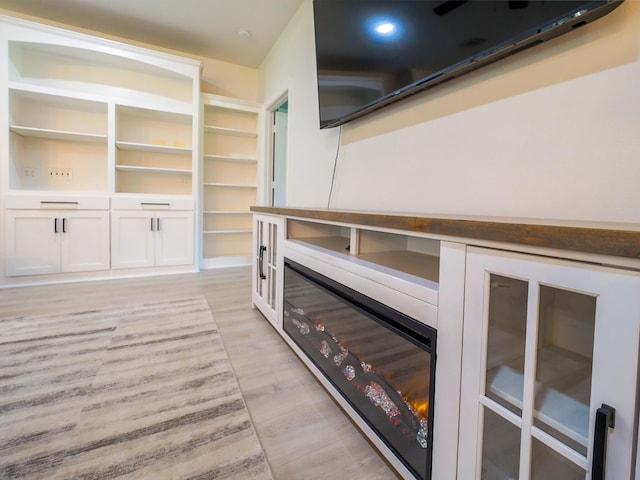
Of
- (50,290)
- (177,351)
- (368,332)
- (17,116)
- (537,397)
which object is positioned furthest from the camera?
(17,116)

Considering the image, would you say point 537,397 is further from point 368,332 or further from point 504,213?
point 504,213

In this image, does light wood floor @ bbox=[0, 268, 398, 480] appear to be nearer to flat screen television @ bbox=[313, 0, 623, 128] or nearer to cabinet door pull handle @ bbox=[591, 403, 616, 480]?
cabinet door pull handle @ bbox=[591, 403, 616, 480]

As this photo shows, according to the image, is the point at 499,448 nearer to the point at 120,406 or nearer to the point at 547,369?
the point at 547,369

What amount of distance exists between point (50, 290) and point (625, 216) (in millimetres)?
3756

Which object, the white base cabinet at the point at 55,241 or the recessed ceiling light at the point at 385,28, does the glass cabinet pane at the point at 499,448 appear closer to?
the recessed ceiling light at the point at 385,28

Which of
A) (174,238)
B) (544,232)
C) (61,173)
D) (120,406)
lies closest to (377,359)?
(544,232)

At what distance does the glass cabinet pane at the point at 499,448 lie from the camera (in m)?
0.58

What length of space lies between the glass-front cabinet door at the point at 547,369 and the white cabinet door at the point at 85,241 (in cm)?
348

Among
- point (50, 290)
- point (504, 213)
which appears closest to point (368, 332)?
point (504, 213)

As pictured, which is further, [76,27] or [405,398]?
[76,27]

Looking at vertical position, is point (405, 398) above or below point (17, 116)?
below

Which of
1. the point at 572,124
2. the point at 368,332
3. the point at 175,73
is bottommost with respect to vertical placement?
the point at 368,332

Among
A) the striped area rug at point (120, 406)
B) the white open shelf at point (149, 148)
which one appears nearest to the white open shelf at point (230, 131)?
the white open shelf at point (149, 148)

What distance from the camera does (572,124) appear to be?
864 mm
